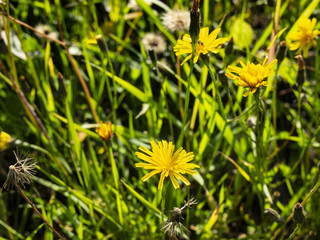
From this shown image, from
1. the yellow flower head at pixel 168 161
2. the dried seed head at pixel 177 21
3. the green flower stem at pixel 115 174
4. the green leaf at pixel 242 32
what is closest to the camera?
the yellow flower head at pixel 168 161

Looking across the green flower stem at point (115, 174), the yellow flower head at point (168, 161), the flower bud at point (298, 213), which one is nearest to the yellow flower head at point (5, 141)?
the green flower stem at point (115, 174)

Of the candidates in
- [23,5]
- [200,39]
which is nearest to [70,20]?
[23,5]

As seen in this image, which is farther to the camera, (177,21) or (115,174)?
(177,21)

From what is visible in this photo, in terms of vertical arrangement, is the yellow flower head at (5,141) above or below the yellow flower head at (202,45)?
below

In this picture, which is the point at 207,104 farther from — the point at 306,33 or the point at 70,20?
the point at 70,20

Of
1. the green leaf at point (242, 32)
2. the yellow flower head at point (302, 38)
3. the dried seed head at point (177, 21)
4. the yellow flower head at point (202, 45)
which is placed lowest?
the green leaf at point (242, 32)

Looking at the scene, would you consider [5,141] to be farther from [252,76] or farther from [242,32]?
[242,32]

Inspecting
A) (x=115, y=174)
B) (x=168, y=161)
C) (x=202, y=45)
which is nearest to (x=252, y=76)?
(x=202, y=45)

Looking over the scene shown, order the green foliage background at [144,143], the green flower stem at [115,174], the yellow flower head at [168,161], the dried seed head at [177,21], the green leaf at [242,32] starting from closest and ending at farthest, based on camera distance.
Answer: the yellow flower head at [168,161] < the green flower stem at [115,174] < the green foliage background at [144,143] < the dried seed head at [177,21] < the green leaf at [242,32]

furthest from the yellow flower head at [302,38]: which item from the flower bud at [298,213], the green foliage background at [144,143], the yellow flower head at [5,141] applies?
the yellow flower head at [5,141]

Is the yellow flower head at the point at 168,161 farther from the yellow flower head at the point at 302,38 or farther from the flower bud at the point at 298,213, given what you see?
the yellow flower head at the point at 302,38

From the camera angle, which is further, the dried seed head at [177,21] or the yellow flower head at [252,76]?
the dried seed head at [177,21]

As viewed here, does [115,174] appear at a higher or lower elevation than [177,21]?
lower

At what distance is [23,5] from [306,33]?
4.27 ft
